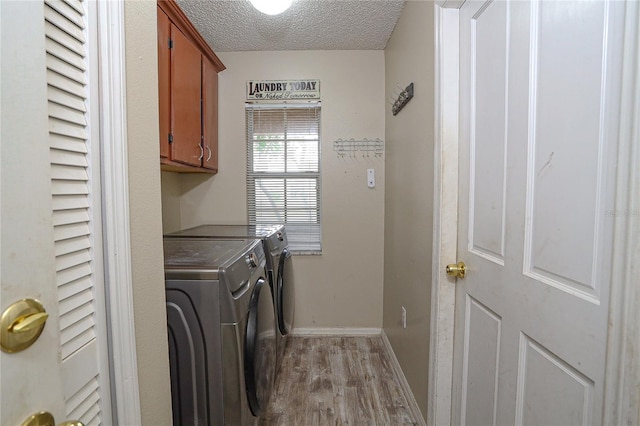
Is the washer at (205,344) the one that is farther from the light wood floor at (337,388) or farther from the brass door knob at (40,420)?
the light wood floor at (337,388)

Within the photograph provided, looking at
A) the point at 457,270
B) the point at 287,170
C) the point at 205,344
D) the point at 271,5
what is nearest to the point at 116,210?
the point at 205,344

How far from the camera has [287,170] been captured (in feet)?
8.34

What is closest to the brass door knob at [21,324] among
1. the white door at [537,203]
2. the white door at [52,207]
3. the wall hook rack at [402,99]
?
the white door at [52,207]

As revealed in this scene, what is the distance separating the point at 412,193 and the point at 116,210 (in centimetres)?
149

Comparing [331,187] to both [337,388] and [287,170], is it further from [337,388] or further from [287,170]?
[337,388]

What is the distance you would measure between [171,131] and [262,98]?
102 centimetres

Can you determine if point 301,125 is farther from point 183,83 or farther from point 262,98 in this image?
point 183,83

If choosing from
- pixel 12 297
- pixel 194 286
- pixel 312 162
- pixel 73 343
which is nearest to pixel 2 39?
pixel 12 297

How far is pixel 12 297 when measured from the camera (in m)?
0.35

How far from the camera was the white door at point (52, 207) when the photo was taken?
34 cm

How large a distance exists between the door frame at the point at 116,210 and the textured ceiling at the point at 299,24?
63.4 inches

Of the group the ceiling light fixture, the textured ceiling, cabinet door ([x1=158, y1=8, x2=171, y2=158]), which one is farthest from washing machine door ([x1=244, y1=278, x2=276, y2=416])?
the textured ceiling

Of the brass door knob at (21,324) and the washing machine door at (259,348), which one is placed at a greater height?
the brass door knob at (21,324)

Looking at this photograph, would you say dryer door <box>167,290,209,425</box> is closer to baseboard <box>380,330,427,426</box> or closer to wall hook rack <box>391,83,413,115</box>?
baseboard <box>380,330,427,426</box>
